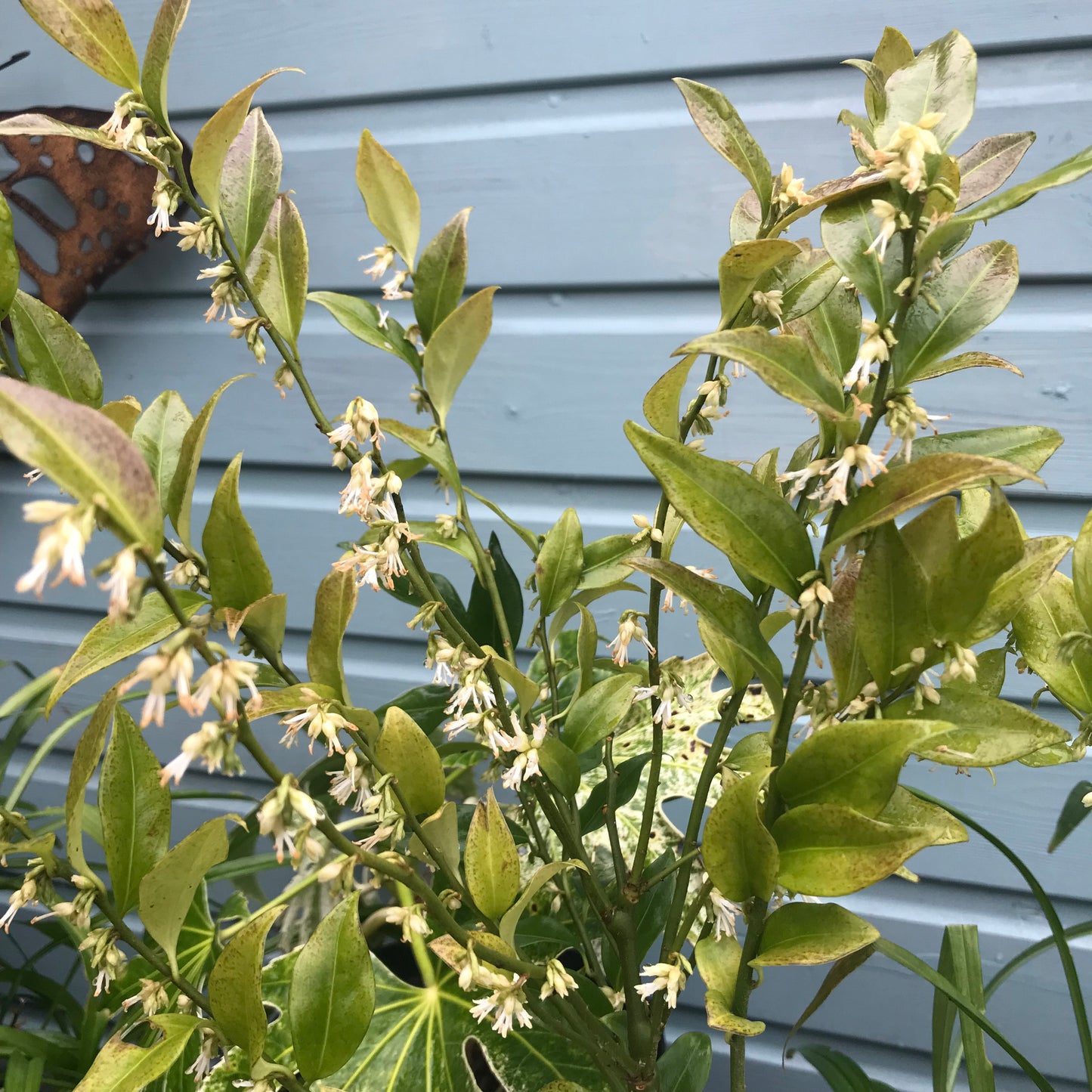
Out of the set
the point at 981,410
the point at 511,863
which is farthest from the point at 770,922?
the point at 981,410

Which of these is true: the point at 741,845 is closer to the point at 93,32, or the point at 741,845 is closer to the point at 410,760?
the point at 410,760

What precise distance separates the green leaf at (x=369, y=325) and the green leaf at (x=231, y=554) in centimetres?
8

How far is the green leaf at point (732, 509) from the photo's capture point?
0.78ft

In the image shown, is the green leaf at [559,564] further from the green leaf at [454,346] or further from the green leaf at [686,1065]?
the green leaf at [686,1065]

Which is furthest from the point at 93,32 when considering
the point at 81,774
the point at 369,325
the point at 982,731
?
the point at 982,731

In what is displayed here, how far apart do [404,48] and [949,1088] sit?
32.0 inches

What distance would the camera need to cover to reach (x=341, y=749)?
0.26 meters

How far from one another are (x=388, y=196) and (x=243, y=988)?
0.27m

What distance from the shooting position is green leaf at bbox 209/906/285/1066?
261mm

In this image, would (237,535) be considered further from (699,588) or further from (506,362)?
(506,362)

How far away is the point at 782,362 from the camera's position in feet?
0.74

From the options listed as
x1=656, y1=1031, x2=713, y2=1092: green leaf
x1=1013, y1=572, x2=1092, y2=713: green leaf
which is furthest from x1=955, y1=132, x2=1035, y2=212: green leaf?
x1=656, y1=1031, x2=713, y2=1092: green leaf

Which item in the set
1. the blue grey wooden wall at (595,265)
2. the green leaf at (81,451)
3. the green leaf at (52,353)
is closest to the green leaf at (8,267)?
the green leaf at (52,353)

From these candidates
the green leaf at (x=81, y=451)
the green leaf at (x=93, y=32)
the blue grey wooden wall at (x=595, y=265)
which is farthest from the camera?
the blue grey wooden wall at (x=595, y=265)
